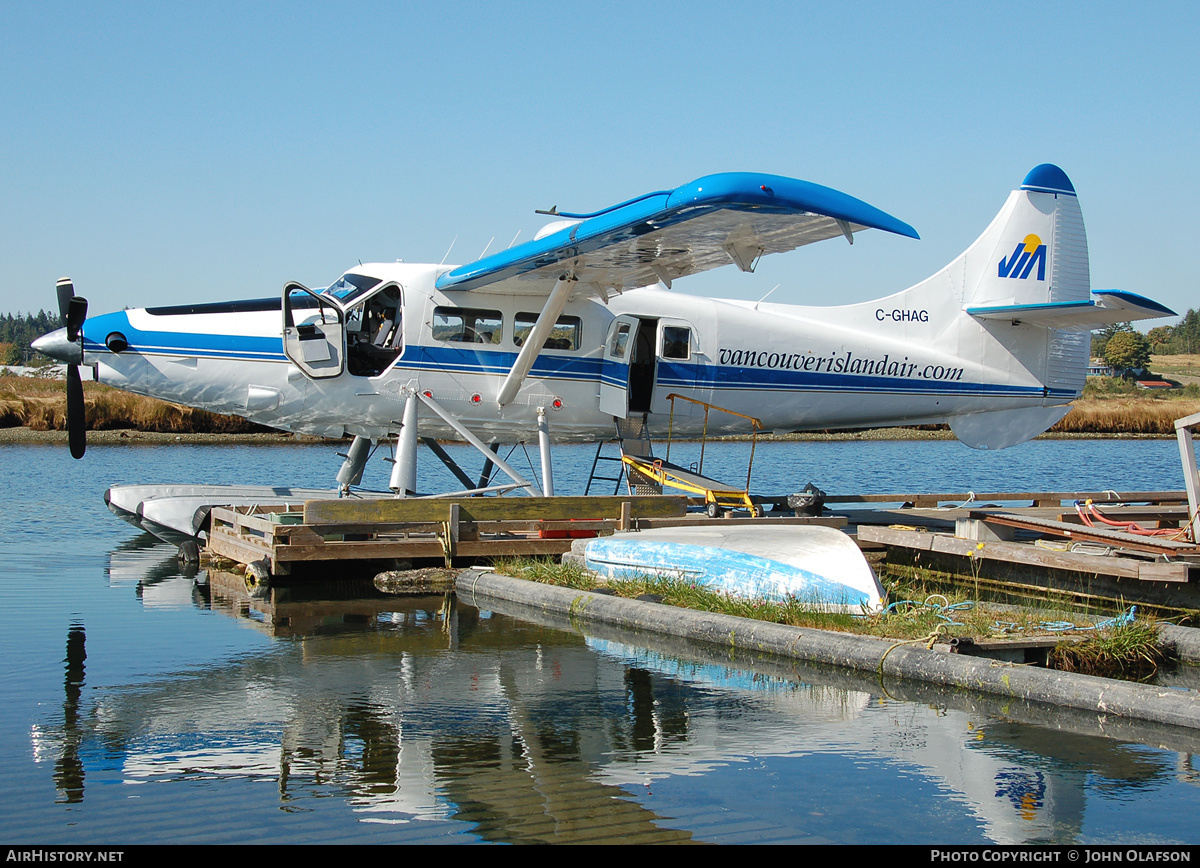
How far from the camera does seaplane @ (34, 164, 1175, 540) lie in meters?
10.6

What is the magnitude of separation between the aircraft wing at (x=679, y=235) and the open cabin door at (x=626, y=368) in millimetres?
Result: 546

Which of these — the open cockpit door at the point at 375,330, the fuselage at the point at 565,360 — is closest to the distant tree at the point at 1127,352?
the fuselage at the point at 565,360

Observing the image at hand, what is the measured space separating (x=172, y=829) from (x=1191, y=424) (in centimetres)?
687

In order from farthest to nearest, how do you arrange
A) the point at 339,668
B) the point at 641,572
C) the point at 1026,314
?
the point at 1026,314 < the point at 641,572 < the point at 339,668

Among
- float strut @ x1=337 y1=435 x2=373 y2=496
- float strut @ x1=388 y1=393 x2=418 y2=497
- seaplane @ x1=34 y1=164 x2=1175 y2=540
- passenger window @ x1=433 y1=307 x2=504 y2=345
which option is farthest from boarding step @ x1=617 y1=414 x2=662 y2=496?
float strut @ x1=337 y1=435 x2=373 y2=496

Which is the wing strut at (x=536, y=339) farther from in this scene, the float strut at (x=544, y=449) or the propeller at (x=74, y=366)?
the propeller at (x=74, y=366)

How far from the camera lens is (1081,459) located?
36.1 m

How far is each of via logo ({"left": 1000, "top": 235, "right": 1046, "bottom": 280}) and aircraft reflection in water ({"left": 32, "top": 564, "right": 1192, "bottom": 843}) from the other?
848 centimetres

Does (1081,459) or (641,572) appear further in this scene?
(1081,459)

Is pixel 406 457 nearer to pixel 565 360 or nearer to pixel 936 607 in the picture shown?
pixel 565 360

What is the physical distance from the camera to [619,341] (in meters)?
11.8

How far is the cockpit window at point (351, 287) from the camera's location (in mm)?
10984

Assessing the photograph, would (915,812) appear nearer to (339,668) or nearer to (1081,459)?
(339,668)

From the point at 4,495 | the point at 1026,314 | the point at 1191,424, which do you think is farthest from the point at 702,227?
the point at 4,495
